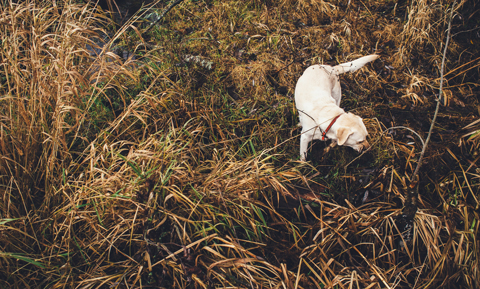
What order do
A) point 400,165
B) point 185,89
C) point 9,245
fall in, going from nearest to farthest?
1. point 9,245
2. point 400,165
3. point 185,89

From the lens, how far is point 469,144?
2.04m

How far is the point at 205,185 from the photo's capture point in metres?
1.70

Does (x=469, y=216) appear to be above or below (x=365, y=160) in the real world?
above

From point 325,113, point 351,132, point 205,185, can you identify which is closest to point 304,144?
point 325,113

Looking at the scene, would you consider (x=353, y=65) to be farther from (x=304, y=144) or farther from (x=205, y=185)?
(x=205, y=185)

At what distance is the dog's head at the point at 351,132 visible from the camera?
192 cm

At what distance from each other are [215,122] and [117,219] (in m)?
1.19

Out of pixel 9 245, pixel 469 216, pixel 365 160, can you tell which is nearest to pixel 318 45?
pixel 365 160

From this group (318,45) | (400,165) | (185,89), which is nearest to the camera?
(400,165)

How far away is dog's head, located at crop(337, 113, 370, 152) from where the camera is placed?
6.31 ft

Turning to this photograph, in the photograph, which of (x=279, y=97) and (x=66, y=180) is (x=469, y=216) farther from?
(x=66, y=180)

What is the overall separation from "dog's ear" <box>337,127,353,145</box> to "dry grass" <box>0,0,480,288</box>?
25cm

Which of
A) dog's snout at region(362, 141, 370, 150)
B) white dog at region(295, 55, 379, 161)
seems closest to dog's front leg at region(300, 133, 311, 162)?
white dog at region(295, 55, 379, 161)

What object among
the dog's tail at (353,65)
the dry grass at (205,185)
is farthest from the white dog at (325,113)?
the dry grass at (205,185)
